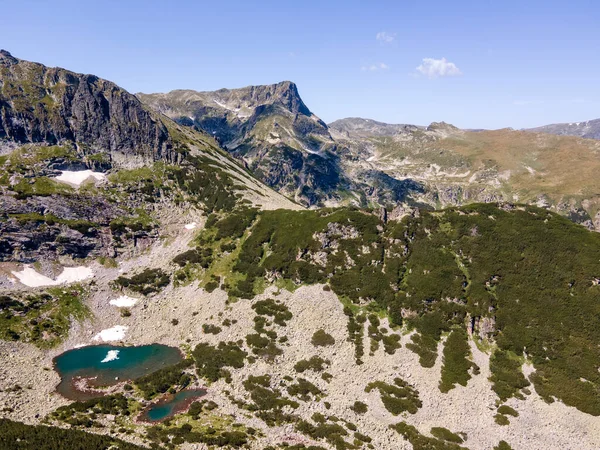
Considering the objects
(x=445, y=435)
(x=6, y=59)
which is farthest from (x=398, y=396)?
(x=6, y=59)

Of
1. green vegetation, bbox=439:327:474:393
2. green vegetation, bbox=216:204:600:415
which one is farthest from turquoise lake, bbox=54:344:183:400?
green vegetation, bbox=439:327:474:393

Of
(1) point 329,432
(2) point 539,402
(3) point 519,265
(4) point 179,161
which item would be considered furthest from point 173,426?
(4) point 179,161

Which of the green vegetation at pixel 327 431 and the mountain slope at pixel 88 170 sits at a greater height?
the mountain slope at pixel 88 170

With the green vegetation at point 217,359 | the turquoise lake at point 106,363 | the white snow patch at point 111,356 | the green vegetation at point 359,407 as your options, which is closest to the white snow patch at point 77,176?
the turquoise lake at point 106,363

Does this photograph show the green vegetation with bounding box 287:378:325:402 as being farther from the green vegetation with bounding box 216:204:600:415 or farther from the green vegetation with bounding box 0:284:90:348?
the green vegetation with bounding box 0:284:90:348

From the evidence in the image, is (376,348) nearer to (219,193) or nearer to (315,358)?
(315,358)

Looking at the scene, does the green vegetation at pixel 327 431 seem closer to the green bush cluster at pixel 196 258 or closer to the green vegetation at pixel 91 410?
the green vegetation at pixel 91 410
